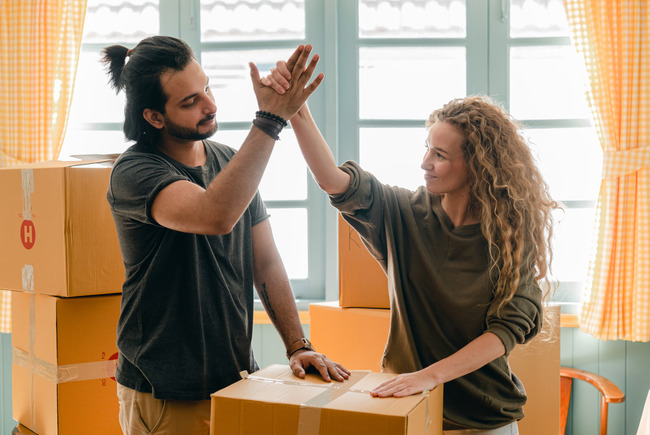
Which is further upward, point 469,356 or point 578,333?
point 469,356

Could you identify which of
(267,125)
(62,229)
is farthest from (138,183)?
(62,229)

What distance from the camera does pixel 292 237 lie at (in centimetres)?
292

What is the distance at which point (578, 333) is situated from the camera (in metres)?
2.69

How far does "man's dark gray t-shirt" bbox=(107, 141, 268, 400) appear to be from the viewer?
1.21 meters

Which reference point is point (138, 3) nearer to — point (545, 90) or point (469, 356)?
point (545, 90)

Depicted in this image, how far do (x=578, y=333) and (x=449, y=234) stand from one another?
1602 millimetres

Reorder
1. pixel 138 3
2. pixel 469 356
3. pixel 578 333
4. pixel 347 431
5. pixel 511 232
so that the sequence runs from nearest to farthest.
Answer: pixel 347 431, pixel 469 356, pixel 511 232, pixel 578 333, pixel 138 3

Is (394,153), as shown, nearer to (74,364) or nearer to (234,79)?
(234,79)

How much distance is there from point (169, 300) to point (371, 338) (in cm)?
83

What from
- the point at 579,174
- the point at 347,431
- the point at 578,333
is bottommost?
the point at 578,333

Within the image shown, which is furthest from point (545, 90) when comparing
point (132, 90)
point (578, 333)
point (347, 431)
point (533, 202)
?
point (347, 431)

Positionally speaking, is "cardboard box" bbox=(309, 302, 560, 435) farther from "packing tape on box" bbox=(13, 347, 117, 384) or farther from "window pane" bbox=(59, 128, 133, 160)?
"window pane" bbox=(59, 128, 133, 160)

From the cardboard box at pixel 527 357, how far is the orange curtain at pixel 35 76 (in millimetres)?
1636

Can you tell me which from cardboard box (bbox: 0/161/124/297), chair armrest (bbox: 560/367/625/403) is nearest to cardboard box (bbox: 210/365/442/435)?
cardboard box (bbox: 0/161/124/297)
